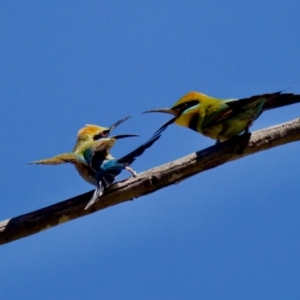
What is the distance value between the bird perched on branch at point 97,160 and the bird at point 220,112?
34 centimetres

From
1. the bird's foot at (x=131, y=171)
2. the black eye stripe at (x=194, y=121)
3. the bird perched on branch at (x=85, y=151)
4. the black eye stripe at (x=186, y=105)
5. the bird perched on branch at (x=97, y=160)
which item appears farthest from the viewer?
the black eye stripe at (x=186, y=105)

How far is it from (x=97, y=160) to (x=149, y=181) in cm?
87

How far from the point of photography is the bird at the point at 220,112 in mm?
3564

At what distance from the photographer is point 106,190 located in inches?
131

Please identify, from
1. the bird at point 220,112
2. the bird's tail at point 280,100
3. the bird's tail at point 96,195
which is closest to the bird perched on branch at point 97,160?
the bird's tail at point 96,195

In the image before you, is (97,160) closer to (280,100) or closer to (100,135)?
(100,135)

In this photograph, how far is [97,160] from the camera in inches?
159

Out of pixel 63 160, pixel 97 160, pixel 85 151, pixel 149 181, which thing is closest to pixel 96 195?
pixel 149 181

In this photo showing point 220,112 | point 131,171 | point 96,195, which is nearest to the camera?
point 96,195

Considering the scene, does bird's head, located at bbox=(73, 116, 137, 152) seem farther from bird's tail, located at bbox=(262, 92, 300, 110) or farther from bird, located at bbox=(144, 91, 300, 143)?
bird's tail, located at bbox=(262, 92, 300, 110)

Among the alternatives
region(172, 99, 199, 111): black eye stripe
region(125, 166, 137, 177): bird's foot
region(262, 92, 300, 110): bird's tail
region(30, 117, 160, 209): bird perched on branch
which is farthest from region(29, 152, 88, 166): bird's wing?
region(262, 92, 300, 110): bird's tail

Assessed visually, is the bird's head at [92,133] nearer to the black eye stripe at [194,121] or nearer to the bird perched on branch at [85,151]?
the bird perched on branch at [85,151]

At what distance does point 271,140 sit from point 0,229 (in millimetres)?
1769

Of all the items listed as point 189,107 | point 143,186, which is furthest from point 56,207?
point 189,107
